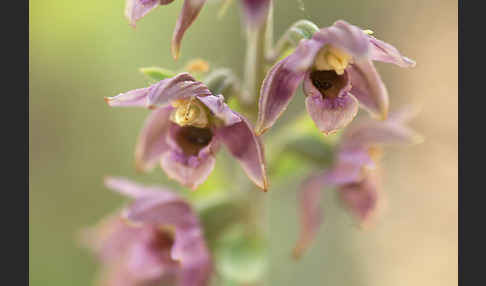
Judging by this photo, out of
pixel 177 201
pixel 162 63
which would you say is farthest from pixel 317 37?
pixel 162 63

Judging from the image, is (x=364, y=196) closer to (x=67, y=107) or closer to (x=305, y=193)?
(x=305, y=193)

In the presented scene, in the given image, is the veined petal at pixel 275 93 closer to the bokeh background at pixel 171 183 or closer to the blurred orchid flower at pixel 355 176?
the blurred orchid flower at pixel 355 176

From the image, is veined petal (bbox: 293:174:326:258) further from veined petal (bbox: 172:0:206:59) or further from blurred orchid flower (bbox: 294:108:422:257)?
veined petal (bbox: 172:0:206:59)

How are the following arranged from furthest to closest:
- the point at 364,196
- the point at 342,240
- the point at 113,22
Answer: the point at 342,240 < the point at 113,22 < the point at 364,196

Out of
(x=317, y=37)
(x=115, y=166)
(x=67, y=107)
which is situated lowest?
(x=115, y=166)

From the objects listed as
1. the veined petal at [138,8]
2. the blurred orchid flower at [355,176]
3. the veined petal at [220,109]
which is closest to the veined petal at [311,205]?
the blurred orchid flower at [355,176]

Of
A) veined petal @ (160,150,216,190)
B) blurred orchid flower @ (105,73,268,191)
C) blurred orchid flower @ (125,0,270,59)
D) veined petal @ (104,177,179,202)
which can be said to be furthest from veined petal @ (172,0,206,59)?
veined petal @ (104,177,179,202)

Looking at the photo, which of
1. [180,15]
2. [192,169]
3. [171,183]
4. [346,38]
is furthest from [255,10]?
[171,183]
